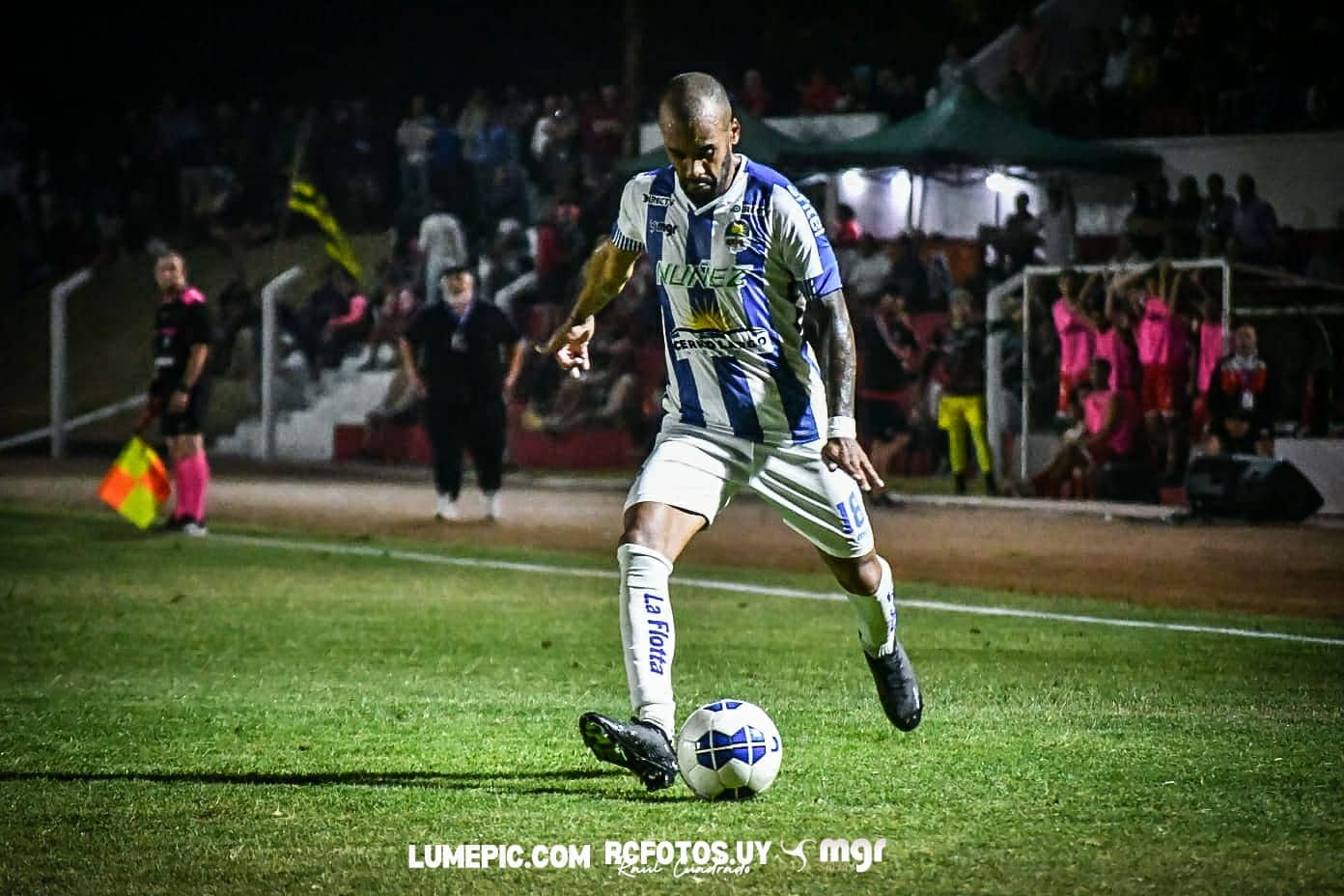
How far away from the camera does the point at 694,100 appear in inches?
272

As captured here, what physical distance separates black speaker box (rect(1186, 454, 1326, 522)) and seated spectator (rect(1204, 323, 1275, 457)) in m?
0.72

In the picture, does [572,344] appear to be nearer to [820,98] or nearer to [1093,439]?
[1093,439]

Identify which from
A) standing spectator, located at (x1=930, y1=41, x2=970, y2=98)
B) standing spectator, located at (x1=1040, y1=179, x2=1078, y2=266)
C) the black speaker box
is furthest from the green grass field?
standing spectator, located at (x1=930, y1=41, x2=970, y2=98)

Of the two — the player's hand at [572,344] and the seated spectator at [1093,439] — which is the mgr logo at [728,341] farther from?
the seated spectator at [1093,439]

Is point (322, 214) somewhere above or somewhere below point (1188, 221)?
above

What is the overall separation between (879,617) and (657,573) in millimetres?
1149

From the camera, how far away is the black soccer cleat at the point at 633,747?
261 inches

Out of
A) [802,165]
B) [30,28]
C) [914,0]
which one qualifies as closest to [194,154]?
[30,28]

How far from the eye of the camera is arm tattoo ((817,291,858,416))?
7.17m

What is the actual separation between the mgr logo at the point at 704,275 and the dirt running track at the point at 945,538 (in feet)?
22.3

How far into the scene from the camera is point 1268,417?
1886cm

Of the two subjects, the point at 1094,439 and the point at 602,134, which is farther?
the point at 602,134

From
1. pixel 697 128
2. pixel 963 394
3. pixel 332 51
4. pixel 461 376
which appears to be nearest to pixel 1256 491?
pixel 963 394

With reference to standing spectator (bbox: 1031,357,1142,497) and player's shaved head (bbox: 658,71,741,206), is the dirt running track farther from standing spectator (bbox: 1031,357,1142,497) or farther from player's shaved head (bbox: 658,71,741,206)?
player's shaved head (bbox: 658,71,741,206)
